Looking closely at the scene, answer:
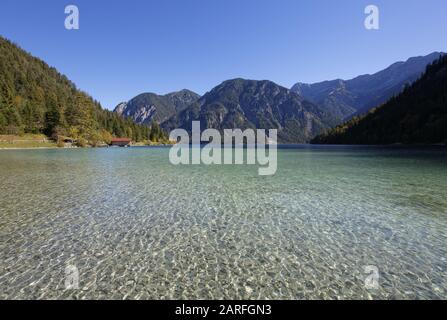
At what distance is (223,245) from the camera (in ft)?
39.6

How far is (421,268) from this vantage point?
9789 millimetres

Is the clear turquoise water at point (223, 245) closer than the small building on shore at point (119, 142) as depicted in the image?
Yes

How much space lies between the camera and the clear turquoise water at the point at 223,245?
27.9 ft

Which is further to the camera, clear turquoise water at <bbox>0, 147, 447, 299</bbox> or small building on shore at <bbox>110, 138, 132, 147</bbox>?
small building on shore at <bbox>110, 138, 132, 147</bbox>

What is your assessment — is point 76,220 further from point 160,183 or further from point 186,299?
point 160,183

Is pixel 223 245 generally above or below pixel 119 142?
below

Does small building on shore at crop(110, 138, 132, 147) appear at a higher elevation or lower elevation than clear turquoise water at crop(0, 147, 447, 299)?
higher

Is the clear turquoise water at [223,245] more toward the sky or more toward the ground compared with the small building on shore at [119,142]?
more toward the ground

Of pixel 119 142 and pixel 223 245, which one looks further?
pixel 119 142

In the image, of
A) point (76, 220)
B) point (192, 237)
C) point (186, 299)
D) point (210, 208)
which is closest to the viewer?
point (186, 299)

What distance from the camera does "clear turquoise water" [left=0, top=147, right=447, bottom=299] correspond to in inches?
335

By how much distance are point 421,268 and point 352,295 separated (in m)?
3.71
